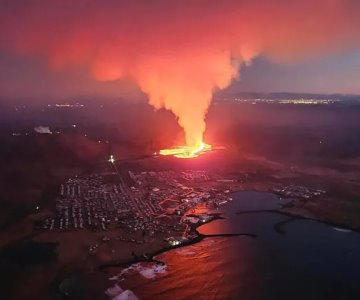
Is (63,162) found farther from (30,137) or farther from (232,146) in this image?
(232,146)

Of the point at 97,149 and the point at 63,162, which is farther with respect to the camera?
the point at 97,149


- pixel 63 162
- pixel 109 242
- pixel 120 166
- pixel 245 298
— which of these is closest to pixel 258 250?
pixel 245 298

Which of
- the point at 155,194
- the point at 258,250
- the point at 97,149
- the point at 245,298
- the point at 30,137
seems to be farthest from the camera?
the point at 30,137

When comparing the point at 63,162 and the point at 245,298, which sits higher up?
the point at 63,162

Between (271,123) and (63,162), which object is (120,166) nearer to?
(63,162)

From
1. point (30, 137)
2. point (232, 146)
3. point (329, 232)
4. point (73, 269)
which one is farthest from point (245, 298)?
point (30, 137)

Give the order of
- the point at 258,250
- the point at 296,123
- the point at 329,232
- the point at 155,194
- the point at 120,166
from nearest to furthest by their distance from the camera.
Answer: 1. the point at 258,250
2. the point at 329,232
3. the point at 155,194
4. the point at 120,166
5. the point at 296,123
